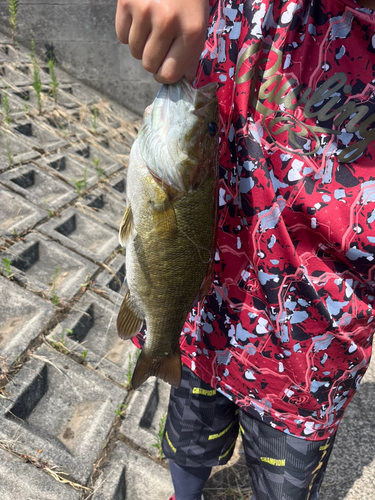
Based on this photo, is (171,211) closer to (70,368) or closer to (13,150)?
(70,368)

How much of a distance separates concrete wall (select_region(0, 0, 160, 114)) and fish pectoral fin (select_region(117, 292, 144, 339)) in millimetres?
6458

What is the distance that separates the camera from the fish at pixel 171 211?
4.29 feet

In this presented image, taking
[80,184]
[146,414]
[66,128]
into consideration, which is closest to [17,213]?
[80,184]

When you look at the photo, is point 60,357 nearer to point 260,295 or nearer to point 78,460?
point 78,460

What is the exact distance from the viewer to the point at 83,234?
4.04 metres

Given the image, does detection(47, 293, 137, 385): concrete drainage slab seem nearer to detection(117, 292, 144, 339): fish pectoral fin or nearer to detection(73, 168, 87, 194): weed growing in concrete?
detection(117, 292, 144, 339): fish pectoral fin

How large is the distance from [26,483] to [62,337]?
981mm

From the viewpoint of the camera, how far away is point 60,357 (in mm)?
2668

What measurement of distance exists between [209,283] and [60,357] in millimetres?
1673

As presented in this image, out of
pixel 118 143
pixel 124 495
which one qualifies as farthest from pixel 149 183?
pixel 118 143

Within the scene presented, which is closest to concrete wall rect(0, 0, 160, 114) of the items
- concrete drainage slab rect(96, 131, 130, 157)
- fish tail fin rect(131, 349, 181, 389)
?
concrete drainage slab rect(96, 131, 130, 157)

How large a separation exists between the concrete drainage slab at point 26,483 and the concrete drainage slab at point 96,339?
2.74 feet

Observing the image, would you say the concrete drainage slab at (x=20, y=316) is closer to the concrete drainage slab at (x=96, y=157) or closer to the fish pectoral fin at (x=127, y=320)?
the fish pectoral fin at (x=127, y=320)

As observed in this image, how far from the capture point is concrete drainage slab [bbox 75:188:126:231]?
4285 millimetres
